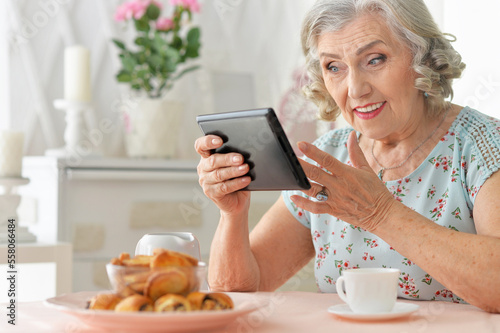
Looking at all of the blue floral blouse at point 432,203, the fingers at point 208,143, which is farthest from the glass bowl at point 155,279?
the blue floral blouse at point 432,203

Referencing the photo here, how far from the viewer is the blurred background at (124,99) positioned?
1.86 m

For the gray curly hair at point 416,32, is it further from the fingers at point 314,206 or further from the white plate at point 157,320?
the white plate at point 157,320

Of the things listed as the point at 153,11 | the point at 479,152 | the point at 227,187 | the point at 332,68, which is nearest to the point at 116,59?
the point at 153,11

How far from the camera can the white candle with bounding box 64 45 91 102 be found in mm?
1980

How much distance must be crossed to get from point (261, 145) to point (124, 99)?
4.78ft

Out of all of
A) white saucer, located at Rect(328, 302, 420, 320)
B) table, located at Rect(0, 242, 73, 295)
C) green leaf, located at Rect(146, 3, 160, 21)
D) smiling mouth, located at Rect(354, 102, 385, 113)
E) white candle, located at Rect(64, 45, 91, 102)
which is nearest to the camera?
white saucer, located at Rect(328, 302, 420, 320)

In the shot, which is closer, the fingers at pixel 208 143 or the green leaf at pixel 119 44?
the fingers at pixel 208 143

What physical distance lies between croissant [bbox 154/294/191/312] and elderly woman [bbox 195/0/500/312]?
347mm

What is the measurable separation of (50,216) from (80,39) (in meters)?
0.68

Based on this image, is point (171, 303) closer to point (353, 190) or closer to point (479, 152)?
point (353, 190)

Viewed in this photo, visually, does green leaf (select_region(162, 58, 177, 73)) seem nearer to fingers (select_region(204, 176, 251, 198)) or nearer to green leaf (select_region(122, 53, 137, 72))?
green leaf (select_region(122, 53, 137, 72))

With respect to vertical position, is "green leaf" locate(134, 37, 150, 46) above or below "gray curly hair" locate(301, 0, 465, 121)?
above

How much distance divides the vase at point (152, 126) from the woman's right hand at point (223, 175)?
99 cm

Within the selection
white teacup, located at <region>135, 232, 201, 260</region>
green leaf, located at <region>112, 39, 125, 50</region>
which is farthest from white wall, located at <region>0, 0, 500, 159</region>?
white teacup, located at <region>135, 232, 201, 260</region>
